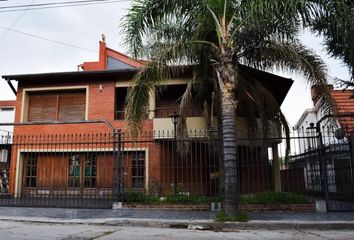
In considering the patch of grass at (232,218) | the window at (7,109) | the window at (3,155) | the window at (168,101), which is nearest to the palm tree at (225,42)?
the patch of grass at (232,218)

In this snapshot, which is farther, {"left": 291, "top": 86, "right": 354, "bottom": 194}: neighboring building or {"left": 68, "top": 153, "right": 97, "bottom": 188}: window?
{"left": 68, "top": 153, "right": 97, "bottom": 188}: window

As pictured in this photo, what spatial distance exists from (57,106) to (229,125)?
11.9m

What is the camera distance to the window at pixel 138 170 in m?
17.0

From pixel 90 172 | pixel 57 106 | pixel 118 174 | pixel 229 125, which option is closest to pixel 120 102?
pixel 57 106

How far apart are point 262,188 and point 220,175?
3.80 meters

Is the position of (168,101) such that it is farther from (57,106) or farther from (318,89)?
(318,89)

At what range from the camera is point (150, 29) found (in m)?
11.0

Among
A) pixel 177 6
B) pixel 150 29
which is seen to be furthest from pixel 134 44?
pixel 177 6

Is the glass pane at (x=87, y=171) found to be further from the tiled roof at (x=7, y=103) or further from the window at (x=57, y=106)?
the tiled roof at (x=7, y=103)

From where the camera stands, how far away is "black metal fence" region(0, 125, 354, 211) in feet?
42.2

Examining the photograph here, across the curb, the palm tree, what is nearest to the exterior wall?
the palm tree

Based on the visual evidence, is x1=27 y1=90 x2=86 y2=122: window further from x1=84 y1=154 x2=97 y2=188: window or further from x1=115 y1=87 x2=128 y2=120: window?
x1=84 y1=154 x2=97 y2=188: window

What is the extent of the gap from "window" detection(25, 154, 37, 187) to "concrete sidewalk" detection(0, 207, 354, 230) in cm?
637

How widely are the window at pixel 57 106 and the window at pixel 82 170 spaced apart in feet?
7.08
